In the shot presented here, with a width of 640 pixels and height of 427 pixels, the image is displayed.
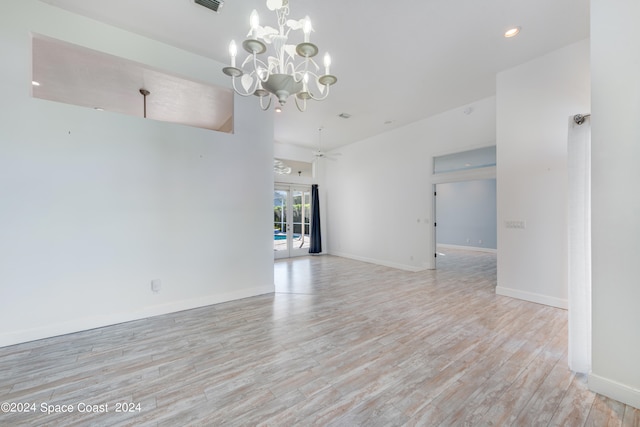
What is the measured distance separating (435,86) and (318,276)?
4120 millimetres

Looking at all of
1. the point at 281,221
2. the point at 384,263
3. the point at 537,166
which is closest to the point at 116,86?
the point at 281,221

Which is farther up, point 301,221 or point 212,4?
point 212,4

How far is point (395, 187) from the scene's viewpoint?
6453 millimetres

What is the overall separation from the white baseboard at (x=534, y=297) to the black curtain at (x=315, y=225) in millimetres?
5097

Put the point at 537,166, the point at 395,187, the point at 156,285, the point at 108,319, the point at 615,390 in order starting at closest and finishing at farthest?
1. the point at 615,390
2. the point at 108,319
3. the point at 156,285
4. the point at 537,166
5. the point at 395,187

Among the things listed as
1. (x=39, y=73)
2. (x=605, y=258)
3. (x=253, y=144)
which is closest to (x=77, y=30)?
(x=39, y=73)

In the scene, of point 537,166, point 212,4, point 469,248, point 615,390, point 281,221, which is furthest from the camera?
point 469,248

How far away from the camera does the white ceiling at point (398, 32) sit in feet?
8.58

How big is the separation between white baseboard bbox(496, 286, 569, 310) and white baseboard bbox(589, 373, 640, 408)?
1935 mm

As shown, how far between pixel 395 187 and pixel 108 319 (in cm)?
589

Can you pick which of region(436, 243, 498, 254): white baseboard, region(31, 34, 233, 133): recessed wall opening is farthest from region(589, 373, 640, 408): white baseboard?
region(436, 243, 498, 254): white baseboard

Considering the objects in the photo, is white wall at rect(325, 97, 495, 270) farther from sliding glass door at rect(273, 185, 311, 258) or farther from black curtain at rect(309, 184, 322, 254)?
sliding glass door at rect(273, 185, 311, 258)

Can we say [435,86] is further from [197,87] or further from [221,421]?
[221,421]

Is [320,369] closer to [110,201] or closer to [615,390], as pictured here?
[615,390]
